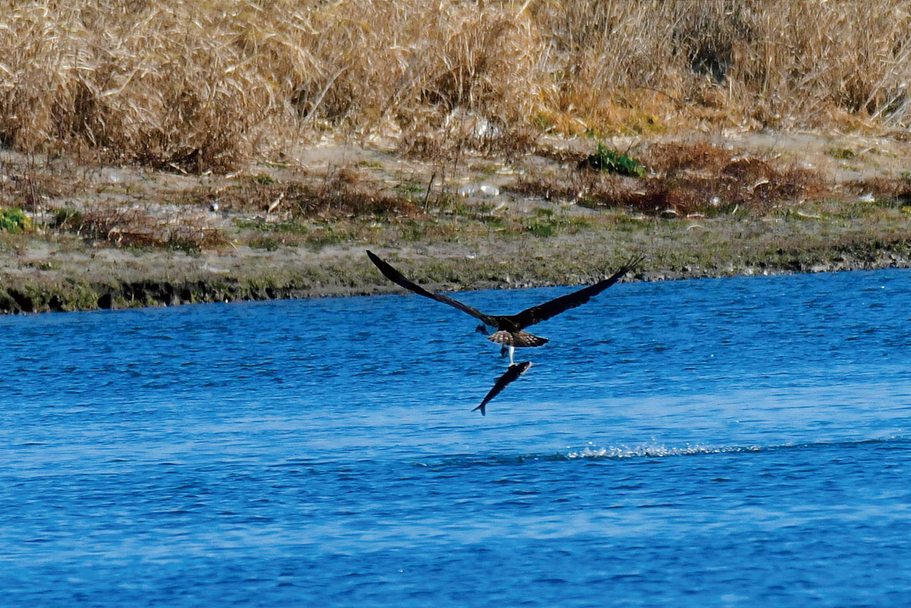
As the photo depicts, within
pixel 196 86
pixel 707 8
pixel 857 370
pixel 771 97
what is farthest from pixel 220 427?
pixel 707 8

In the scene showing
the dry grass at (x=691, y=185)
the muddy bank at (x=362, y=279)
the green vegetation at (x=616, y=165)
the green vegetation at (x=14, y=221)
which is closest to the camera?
the muddy bank at (x=362, y=279)

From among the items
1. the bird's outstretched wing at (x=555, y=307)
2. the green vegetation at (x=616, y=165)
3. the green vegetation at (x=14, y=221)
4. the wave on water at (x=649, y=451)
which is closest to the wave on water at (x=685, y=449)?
the wave on water at (x=649, y=451)

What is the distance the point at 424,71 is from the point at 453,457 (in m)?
9.63

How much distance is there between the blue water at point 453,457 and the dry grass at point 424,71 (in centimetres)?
349

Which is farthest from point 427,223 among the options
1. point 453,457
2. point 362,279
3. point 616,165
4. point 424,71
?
point 453,457

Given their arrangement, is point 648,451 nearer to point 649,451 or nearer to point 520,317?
point 649,451

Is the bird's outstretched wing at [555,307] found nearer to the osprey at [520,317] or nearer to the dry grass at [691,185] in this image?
the osprey at [520,317]

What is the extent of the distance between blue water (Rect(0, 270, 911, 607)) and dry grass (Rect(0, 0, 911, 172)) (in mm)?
3489

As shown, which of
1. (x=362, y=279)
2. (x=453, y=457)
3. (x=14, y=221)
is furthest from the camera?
(x=14, y=221)

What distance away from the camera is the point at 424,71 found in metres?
17.6

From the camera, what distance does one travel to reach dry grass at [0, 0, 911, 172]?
15.7m

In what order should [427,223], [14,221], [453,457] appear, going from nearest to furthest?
1. [453,457]
2. [14,221]
3. [427,223]

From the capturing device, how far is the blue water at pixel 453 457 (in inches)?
266

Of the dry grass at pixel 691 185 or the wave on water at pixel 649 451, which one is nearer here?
the wave on water at pixel 649 451
